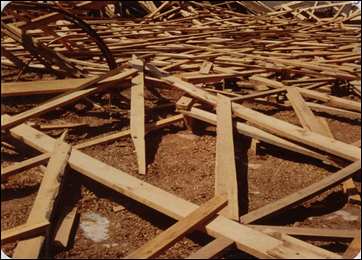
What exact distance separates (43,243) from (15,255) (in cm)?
18

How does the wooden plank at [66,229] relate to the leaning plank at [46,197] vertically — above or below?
below

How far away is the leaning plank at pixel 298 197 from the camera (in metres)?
3.07

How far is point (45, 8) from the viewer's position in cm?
457

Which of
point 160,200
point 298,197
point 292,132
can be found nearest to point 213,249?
point 160,200

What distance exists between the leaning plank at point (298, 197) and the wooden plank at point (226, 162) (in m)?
0.13

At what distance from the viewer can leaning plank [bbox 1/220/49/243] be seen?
2.81 metres

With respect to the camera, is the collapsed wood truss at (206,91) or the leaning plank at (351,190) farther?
the leaning plank at (351,190)

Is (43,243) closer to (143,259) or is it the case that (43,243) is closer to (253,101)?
(143,259)

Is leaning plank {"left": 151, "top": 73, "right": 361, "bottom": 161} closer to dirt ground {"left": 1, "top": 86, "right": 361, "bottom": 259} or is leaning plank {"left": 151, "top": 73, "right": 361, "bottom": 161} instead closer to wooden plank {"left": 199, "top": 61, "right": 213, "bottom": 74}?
dirt ground {"left": 1, "top": 86, "right": 361, "bottom": 259}

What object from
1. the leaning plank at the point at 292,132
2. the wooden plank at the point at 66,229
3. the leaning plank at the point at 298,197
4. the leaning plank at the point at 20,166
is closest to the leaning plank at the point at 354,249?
the leaning plank at the point at 298,197

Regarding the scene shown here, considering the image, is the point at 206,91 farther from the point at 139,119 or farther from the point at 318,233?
the point at 318,233

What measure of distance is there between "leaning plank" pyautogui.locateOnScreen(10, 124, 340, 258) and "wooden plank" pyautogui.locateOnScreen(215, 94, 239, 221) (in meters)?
0.18

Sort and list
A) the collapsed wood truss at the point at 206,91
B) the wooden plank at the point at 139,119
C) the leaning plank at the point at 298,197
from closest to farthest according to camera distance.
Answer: the collapsed wood truss at the point at 206,91 → the leaning plank at the point at 298,197 → the wooden plank at the point at 139,119

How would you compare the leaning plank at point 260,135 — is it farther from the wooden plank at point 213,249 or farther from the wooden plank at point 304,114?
the wooden plank at point 213,249
